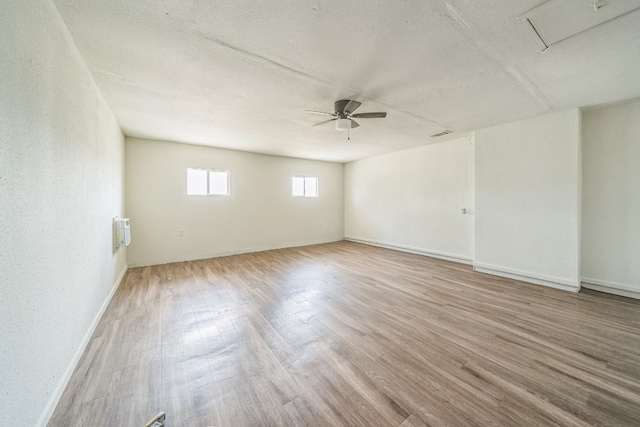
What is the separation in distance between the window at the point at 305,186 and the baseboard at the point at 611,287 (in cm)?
567

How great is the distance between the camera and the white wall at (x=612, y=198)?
2.89m

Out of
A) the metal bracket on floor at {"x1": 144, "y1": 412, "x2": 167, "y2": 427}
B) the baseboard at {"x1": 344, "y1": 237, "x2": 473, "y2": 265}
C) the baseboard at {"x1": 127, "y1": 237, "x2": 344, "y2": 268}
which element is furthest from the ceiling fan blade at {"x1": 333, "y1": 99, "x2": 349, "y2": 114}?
the baseboard at {"x1": 127, "y1": 237, "x2": 344, "y2": 268}

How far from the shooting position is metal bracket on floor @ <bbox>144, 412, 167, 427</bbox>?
1.14 m

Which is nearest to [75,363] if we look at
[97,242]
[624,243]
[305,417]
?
[97,242]

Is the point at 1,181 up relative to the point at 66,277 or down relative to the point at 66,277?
up

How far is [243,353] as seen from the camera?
5.98ft

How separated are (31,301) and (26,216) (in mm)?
448

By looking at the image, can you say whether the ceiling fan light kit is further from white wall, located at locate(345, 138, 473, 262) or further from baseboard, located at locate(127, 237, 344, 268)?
baseboard, located at locate(127, 237, 344, 268)

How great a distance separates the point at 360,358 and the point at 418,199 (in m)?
4.40

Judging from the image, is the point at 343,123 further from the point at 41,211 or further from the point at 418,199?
the point at 418,199

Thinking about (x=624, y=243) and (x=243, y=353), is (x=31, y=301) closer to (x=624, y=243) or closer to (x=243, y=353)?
(x=243, y=353)

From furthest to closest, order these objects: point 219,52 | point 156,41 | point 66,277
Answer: point 219,52 → point 156,41 → point 66,277

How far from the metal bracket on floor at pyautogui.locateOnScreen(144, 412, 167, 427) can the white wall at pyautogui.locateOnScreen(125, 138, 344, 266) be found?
4.12 m

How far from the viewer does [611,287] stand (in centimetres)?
303
